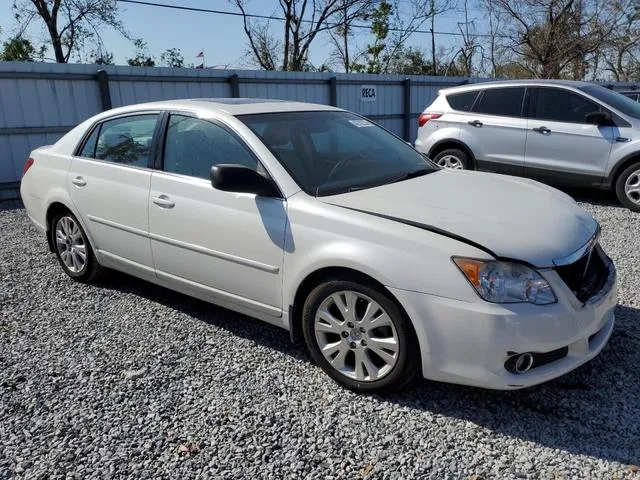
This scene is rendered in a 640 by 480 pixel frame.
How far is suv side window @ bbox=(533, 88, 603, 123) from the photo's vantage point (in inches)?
292

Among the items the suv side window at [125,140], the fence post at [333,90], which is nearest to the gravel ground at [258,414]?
the suv side window at [125,140]

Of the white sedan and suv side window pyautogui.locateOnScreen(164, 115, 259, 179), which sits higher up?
suv side window pyautogui.locateOnScreen(164, 115, 259, 179)

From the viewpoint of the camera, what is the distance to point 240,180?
3146mm

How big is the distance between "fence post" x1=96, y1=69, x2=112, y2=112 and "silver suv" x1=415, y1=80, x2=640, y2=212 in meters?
5.63

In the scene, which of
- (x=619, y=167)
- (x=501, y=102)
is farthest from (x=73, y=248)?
(x=619, y=167)

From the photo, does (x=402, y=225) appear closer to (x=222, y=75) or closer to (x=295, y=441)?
(x=295, y=441)

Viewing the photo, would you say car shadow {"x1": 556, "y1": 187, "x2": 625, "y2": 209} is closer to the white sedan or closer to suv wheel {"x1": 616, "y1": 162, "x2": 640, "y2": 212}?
suv wheel {"x1": 616, "y1": 162, "x2": 640, "y2": 212}

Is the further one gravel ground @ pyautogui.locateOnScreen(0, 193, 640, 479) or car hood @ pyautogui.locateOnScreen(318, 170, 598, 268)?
car hood @ pyautogui.locateOnScreen(318, 170, 598, 268)

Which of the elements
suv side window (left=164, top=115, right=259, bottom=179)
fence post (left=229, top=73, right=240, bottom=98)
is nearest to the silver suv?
fence post (left=229, top=73, right=240, bottom=98)

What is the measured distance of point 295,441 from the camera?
8.79 ft

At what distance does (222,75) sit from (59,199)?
24.3 feet

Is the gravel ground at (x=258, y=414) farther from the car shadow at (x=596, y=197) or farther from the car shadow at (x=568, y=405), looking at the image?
the car shadow at (x=596, y=197)

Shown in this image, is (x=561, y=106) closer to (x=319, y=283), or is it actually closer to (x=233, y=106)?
(x=233, y=106)

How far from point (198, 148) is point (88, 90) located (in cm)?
724
